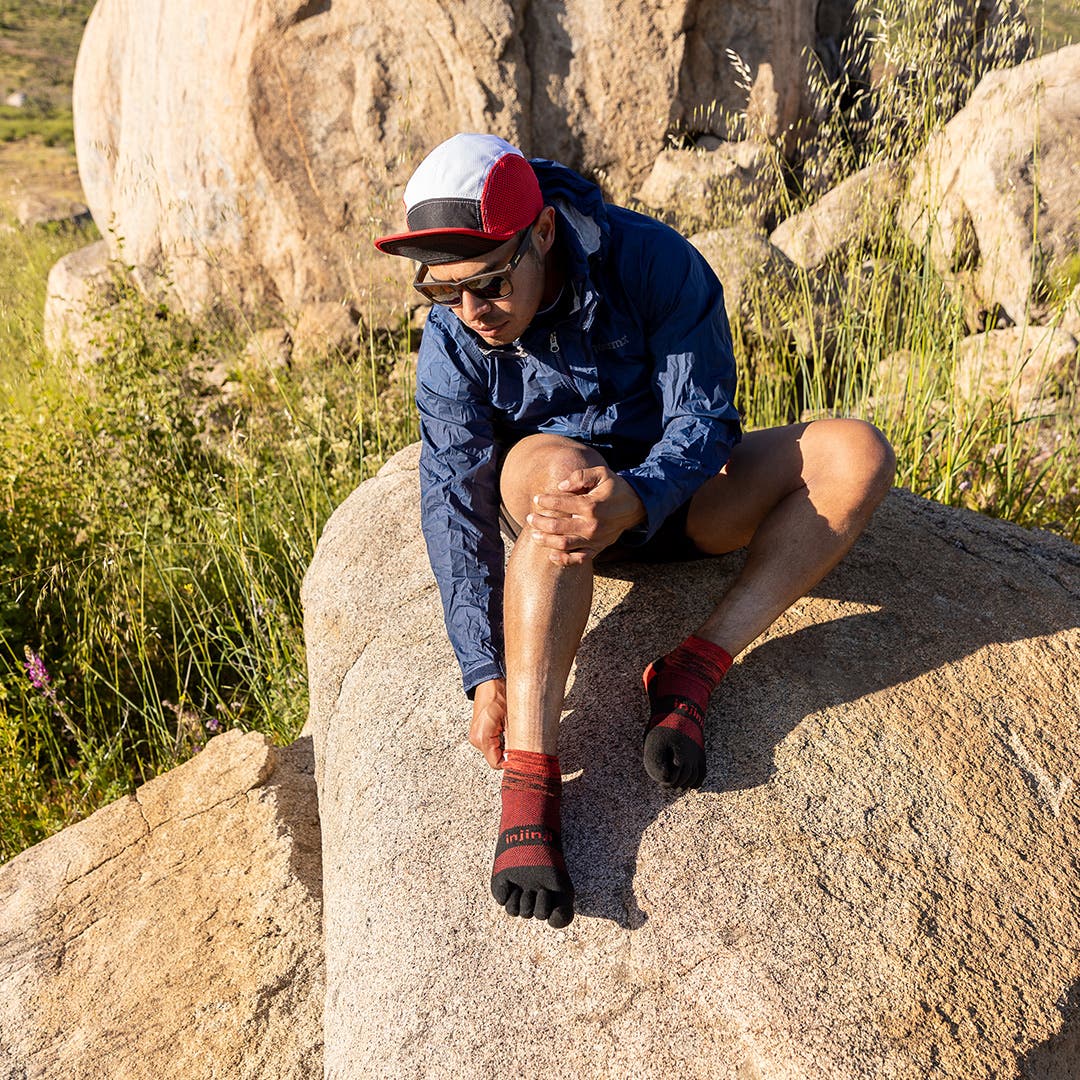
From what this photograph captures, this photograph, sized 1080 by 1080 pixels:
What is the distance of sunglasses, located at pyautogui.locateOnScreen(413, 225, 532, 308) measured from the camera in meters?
2.24

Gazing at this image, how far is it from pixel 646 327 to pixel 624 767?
41.2 inches

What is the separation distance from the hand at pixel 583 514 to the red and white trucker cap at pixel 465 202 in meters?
0.54

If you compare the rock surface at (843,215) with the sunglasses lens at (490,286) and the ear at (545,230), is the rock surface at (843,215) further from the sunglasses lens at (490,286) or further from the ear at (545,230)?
the sunglasses lens at (490,286)

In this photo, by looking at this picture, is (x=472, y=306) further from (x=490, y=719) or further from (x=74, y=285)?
(x=74, y=285)

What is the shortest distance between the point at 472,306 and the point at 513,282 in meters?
0.10

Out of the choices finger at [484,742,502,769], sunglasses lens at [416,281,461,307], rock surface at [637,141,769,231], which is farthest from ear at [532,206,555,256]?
rock surface at [637,141,769,231]

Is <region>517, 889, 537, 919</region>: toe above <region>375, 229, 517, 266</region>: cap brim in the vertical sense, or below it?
below

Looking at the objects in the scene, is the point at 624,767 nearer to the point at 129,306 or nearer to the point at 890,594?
the point at 890,594

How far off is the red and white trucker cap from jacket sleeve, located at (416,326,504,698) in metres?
0.37

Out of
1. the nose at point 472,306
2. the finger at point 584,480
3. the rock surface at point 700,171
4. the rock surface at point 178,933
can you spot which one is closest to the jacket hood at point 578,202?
the nose at point 472,306

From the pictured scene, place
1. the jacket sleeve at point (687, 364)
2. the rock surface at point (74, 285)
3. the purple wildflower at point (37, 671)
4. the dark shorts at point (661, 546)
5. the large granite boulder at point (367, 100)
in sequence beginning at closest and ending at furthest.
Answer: the jacket sleeve at point (687, 364), the dark shorts at point (661, 546), the purple wildflower at point (37, 671), the large granite boulder at point (367, 100), the rock surface at point (74, 285)

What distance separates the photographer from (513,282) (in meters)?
2.28

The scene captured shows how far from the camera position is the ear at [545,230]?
2313mm

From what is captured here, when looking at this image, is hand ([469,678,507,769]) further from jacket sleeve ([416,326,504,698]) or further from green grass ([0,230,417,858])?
green grass ([0,230,417,858])
